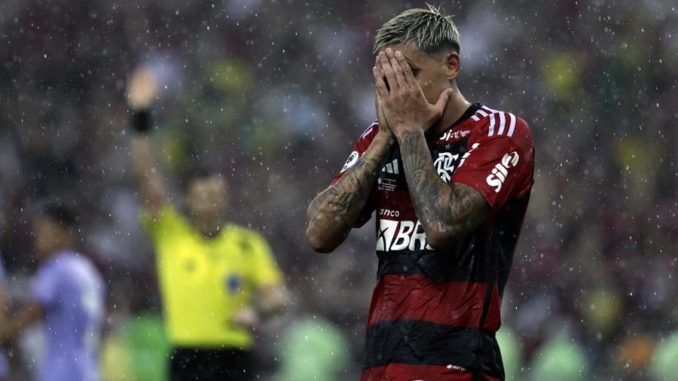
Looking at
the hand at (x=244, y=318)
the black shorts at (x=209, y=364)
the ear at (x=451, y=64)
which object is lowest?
the black shorts at (x=209, y=364)

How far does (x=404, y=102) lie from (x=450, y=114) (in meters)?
0.15

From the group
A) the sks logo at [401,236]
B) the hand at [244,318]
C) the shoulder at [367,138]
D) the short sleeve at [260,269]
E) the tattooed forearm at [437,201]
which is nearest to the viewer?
the tattooed forearm at [437,201]

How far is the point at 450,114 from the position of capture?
3344mm

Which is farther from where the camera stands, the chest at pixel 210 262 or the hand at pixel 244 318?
the chest at pixel 210 262

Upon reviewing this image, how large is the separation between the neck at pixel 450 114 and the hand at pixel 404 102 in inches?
1.6

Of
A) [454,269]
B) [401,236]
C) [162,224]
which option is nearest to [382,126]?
[401,236]

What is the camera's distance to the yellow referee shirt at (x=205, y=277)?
297 inches

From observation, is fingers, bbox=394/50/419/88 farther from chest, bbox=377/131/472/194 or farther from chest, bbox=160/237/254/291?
chest, bbox=160/237/254/291

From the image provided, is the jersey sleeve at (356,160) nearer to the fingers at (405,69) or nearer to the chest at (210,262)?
the fingers at (405,69)

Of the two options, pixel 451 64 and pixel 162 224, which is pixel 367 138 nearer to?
pixel 451 64

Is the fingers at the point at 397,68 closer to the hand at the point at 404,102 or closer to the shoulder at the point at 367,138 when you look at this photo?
the hand at the point at 404,102

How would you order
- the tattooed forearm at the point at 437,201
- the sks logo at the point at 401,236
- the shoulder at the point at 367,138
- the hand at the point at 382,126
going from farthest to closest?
the shoulder at the point at 367,138
the hand at the point at 382,126
the sks logo at the point at 401,236
the tattooed forearm at the point at 437,201

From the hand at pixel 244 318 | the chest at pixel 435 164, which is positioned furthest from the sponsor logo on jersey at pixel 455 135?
the hand at pixel 244 318

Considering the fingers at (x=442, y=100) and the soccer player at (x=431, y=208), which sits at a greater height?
the fingers at (x=442, y=100)
